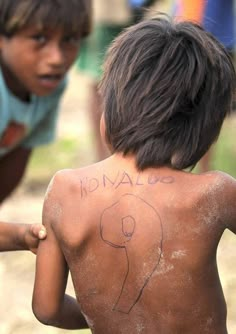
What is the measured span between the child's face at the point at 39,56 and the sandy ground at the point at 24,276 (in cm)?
76

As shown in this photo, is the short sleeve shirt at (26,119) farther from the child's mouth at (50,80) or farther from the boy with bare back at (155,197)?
the boy with bare back at (155,197)

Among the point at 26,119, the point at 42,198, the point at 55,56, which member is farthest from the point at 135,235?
the point at 42,198

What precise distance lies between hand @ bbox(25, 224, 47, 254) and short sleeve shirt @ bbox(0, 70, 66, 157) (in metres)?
1.51

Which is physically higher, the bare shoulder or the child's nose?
the bare shoulder

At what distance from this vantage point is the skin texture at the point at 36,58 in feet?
12.8

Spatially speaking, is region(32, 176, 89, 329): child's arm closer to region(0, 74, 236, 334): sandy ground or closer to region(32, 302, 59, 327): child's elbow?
region(32, 302, 59, 327): child's elbow

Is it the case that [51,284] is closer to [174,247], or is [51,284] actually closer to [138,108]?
[174,247]

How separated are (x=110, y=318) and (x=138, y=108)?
1.71 feet

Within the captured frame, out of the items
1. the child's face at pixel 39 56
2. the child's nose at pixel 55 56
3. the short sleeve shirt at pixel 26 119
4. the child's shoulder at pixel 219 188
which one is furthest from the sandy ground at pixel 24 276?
the child's shoulder at pixel 219 188

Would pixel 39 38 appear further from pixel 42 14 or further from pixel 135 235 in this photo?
pixel 135 235

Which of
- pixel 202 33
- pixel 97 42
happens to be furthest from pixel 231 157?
pixel 202 33

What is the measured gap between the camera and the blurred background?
147 inches

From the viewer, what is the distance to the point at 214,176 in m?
2.33

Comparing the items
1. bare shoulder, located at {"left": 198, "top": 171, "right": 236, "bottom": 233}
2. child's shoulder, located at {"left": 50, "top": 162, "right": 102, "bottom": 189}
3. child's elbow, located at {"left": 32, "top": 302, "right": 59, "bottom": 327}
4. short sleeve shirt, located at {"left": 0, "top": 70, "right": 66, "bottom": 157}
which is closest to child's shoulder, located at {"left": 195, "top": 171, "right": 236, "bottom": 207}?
bare shoulder, located at {"left": 198, "top": 171, "right": 236, "bottom": 233}
